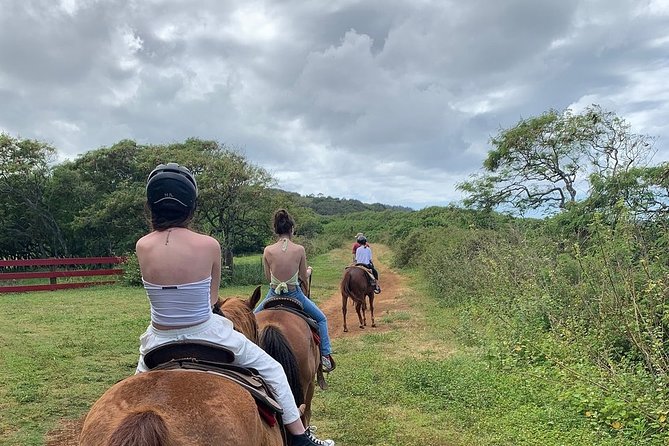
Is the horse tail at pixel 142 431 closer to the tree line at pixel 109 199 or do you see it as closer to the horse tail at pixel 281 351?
the horse tail at pixel 281 351

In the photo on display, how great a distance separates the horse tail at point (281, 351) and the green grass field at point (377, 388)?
1.42 metres

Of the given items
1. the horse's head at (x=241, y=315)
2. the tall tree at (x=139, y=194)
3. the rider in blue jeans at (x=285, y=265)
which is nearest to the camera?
the horse's head at (x=241, y=315)

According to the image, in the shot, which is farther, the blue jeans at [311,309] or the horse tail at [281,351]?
the blue jeans at [311,309]

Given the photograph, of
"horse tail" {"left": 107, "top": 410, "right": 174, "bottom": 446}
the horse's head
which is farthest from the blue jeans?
"horse tail" {"left": 107, "top": 410, "right": 174, "bottom": 446}

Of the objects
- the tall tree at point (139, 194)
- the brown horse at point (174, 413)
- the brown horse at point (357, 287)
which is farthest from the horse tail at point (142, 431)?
the tall tree at point (139, 194)

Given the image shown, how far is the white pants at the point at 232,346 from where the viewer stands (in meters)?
2.55

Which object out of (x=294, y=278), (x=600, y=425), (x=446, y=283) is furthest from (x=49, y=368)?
(x=446, y=283)

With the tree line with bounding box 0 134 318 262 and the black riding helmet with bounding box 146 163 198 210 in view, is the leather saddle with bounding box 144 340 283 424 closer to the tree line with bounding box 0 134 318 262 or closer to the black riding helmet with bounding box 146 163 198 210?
the black riding helmet with bounding box 146 163 198 210

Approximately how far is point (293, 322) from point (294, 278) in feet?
1.89

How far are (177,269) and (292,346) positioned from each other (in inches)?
85.1

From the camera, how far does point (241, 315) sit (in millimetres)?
3650

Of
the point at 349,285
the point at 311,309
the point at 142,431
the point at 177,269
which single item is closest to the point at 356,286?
the point at 349,285

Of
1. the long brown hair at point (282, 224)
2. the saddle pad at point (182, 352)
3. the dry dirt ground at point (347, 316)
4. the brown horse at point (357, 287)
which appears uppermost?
the long brown hair at point (282, 224)

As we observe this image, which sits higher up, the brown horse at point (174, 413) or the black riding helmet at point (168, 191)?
the black riding helmet at point (168, 191)
